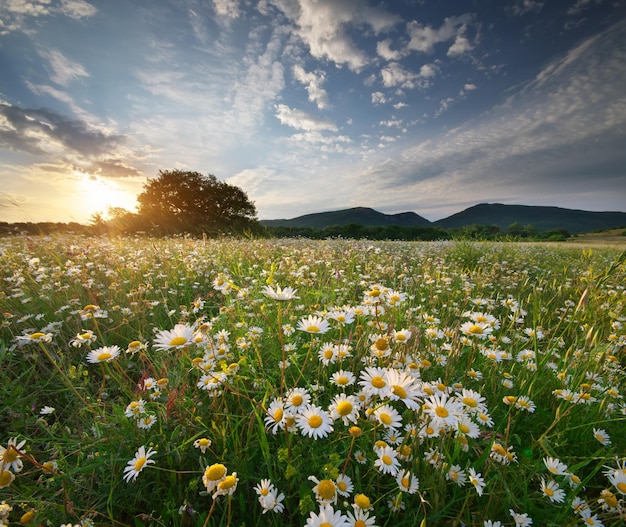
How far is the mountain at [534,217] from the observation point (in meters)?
143

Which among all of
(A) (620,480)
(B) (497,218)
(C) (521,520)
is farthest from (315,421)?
(B) (497,218)

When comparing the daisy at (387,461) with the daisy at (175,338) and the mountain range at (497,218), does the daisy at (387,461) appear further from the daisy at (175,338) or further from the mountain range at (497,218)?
the mountain range at (497,218)

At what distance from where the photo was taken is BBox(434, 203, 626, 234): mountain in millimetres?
143125

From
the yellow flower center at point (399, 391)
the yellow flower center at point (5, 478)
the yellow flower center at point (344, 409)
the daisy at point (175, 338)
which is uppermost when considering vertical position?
the daisy at point (175, 338)

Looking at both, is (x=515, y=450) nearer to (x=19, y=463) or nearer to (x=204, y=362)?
(x=204, y=362)

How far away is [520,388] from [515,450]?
536 millimetres

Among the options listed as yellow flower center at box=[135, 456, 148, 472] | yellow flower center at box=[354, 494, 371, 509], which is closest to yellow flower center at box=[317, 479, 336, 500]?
yellow flower center at box=[354, 494, 371, 509]

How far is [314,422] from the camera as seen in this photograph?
1.24 m

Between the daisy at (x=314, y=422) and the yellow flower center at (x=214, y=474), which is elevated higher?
the yellow flower center at (x=214, y=474)

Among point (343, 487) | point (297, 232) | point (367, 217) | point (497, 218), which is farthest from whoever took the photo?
point (497, 218)

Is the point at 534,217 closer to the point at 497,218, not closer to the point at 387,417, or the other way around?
the point at 497,218

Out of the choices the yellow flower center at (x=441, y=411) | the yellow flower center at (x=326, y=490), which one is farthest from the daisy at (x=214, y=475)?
the yellow flower center at (x=441, y=411)

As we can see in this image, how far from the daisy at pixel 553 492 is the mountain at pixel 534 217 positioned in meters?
152

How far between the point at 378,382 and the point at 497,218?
18108cm
